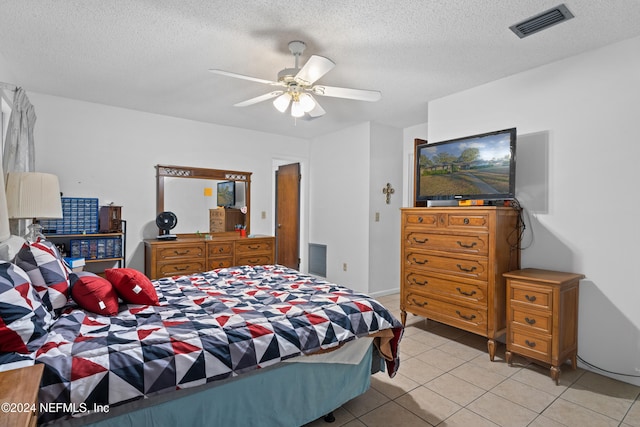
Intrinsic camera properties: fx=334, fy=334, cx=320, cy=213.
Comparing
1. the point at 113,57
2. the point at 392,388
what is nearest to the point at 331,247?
the point at 392,388

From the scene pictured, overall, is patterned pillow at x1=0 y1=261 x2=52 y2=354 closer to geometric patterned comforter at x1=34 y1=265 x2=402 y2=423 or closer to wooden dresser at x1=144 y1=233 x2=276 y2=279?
geometric patterned comforter at x1=34 y1=265 x2=402 y2=423

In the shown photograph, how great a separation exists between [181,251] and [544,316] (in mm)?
3720

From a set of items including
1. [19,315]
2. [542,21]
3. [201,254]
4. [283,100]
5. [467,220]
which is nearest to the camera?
[19,315]

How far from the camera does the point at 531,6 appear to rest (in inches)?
79.4

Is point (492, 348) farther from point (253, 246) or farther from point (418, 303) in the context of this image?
point (253, 246)

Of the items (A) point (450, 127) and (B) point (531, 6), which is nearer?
(B) point (531, 6)

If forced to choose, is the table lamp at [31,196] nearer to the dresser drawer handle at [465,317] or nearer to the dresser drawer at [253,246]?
the dresser drawer at [253,246]

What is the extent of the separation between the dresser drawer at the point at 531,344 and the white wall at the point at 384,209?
217cm

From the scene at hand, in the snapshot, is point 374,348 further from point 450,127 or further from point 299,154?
point 299,154

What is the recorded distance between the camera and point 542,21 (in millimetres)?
2174

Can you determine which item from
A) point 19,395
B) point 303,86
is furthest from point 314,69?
point 19,395

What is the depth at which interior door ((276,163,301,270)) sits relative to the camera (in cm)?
574

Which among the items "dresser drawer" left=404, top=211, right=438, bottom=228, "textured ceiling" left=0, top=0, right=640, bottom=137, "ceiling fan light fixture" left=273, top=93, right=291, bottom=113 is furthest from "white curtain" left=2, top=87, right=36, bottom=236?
"dresser drawer" left=404, top=211, right=438, bottom=228

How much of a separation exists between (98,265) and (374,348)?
336 cm
